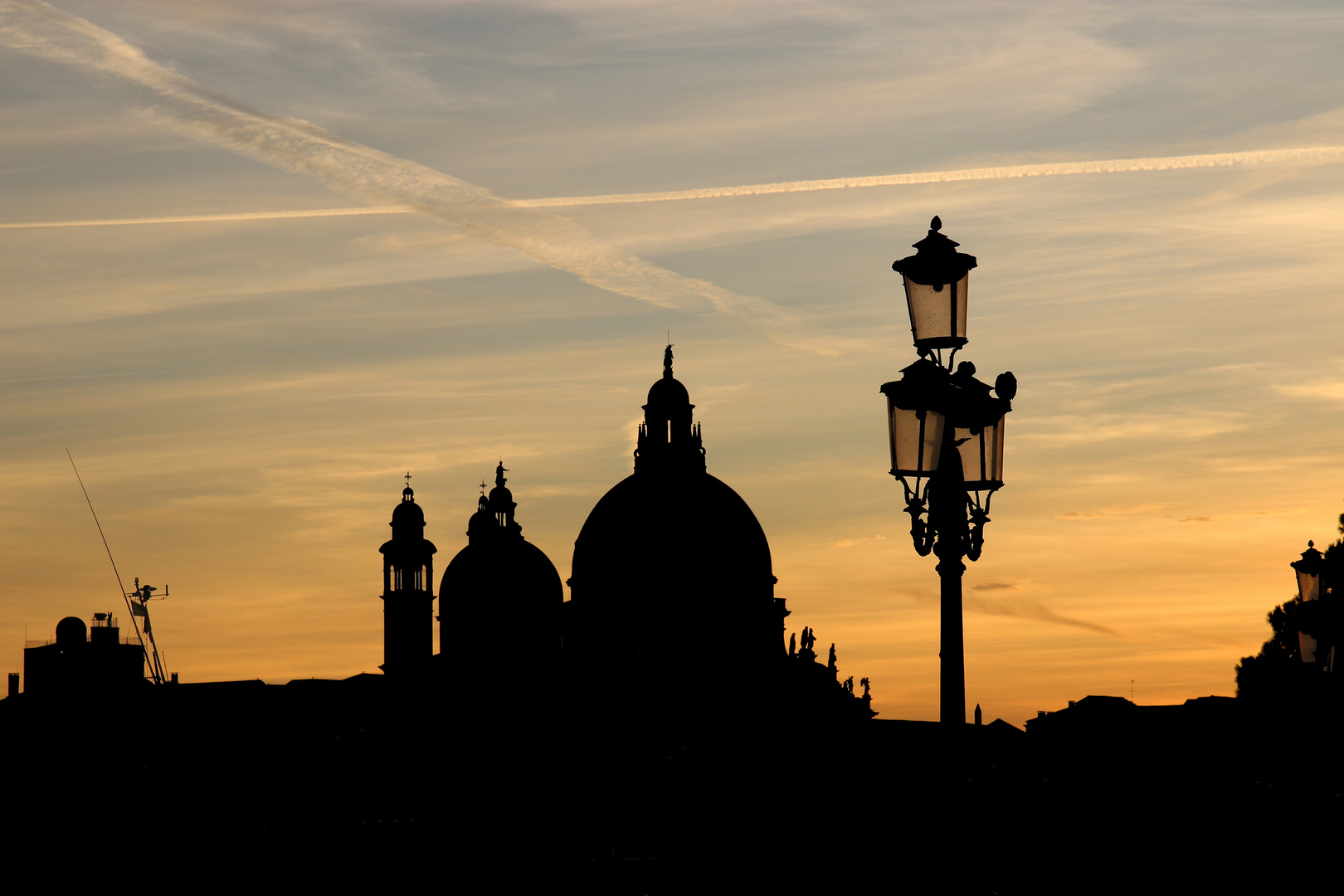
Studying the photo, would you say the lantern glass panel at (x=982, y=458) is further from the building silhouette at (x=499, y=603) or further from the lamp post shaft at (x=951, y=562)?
the building silhouette at (x=499, y=603)

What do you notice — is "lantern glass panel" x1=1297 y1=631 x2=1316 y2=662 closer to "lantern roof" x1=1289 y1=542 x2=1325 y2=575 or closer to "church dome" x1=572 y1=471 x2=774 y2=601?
"lantern roof" x1=1289 y1=542 x2=1325 y2=575

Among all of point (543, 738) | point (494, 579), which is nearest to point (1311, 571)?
point (543, 738)

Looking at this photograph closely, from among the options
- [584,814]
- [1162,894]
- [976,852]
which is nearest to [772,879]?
[1162,894]

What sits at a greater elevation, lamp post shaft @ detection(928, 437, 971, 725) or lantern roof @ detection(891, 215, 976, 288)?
lantern roof @ detection(891, 215, 976, 288)

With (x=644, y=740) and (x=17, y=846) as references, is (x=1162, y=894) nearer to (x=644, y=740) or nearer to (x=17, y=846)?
(x=17, y=846)

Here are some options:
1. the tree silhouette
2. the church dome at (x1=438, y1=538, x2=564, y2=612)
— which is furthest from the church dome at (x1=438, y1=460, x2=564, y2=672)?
the tree silhouette

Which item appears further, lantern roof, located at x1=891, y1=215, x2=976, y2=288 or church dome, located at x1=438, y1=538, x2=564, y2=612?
church dome, located at x1=438, y1=538, x2=564, y2=612

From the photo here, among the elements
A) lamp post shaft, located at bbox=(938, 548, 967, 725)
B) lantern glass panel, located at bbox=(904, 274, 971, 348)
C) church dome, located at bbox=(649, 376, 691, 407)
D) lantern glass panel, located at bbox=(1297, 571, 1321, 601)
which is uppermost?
church dome, located at bbox=(649, 376, 691, 407)

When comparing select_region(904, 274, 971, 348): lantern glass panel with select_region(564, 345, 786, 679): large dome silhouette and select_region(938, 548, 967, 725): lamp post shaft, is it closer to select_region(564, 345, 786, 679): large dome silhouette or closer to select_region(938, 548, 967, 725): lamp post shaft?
select_region(938, 548, 967, 725): lamp post shaft

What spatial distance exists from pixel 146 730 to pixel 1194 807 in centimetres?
6068

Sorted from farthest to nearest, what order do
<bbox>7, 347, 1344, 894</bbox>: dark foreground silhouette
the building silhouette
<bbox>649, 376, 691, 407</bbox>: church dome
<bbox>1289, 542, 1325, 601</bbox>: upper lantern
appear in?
<bbox>649, 376, 691, 407</bbox>: church dome, the building silhouette, <bbox>7, 347, 1344, 894</bbox>: dark foreground silhouette, <bbox>1289, 542, 1325, 601</bbox>: upper lantern

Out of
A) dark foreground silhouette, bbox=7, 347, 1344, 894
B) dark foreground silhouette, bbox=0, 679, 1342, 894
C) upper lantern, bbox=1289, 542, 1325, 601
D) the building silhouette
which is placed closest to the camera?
dark foreground silhouette, bbox=0, 679, 1342, 894

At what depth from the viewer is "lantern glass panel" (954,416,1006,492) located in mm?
13078

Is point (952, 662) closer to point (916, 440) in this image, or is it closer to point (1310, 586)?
point (916, 440)
